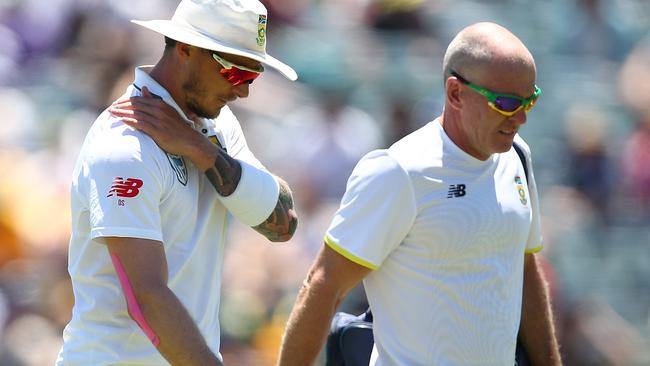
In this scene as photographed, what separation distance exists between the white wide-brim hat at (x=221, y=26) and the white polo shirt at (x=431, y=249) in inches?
20.7

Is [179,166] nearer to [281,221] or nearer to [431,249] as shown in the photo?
[281,221]

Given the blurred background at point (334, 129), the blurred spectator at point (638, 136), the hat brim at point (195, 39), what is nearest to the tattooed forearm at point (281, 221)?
the hat brim at point (195, 39)

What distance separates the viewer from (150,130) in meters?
3.34

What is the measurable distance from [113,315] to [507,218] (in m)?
1.31

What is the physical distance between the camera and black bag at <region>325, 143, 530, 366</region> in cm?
388

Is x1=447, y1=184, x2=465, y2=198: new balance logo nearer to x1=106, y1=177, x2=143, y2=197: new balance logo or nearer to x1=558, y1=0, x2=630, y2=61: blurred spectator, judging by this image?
x1=106, y1=177, x2=143, y2=197: new balance logo

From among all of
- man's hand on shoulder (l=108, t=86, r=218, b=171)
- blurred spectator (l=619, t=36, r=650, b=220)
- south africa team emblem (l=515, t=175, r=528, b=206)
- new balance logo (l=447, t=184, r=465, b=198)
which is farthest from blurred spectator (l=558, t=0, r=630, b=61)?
man's hand on shoulder (l=108, t=86, r=218, b=171)

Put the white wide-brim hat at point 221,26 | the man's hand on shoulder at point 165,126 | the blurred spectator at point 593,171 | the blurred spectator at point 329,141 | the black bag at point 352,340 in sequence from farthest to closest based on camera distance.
Answer: the blurred spectator at point 593,171 → the blurred spectator at point 329,141 → the black bag at point 352,340 → the white wide-brim hat at point 221,26 → the man's hand on shoulder at point 165,126

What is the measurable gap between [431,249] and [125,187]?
0.99 m

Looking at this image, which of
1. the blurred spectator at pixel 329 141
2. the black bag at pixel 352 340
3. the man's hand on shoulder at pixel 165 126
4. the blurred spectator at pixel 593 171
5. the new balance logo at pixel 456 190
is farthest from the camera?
the blurred spectator at pixel 593 171

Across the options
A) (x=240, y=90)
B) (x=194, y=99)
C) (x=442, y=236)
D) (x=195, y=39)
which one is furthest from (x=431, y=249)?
(x=195, y=39)

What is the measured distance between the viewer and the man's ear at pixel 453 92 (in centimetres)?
366

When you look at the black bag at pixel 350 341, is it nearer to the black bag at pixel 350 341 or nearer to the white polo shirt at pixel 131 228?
the black bag at pixel 350 341

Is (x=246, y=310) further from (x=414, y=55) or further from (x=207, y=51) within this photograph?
(x=207, y=51)
